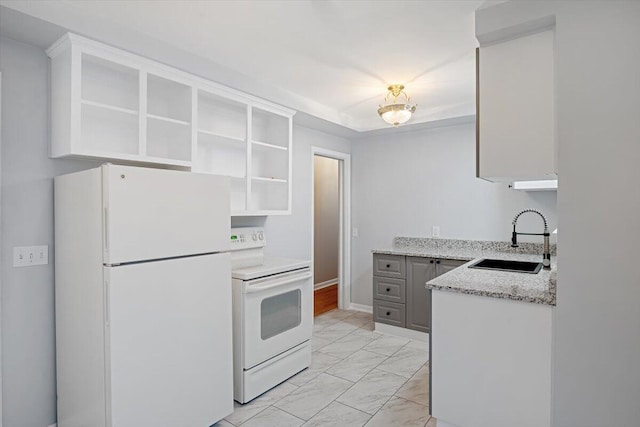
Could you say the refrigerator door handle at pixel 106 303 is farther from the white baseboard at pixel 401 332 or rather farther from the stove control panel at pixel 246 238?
the white baseboard at pixel 401 332

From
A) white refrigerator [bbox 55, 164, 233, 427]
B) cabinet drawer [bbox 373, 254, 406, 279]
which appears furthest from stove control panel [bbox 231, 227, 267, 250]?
cabinet drawer [bbox 373, 254, 406, 279]

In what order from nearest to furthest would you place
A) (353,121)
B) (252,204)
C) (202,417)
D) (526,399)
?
1. (526,399)
2. (202,417)
3. (252,204)
4. (353,121)

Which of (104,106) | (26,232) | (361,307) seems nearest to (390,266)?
(361,307)

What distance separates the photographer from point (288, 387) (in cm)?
271

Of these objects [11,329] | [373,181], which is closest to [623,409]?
[11,329]

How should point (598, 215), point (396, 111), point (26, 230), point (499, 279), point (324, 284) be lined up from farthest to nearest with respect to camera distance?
point (324, 284) < point (396, 111) < point (499, 279) < point (26, 230) < point (598, 215)

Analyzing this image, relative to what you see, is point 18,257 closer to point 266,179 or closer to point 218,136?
point 218,136

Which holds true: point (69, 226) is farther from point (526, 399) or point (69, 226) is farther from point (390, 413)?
point (526, 399)

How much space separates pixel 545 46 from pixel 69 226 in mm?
2743

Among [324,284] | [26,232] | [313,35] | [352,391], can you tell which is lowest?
[352,391]

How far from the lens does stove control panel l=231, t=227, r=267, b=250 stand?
2891mm

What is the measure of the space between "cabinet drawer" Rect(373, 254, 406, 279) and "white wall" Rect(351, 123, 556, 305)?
0.64 m

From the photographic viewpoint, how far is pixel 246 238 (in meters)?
2.98

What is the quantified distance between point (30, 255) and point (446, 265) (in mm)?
3291
